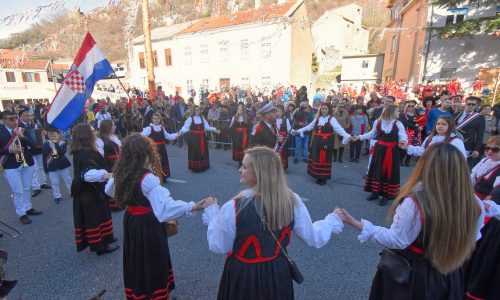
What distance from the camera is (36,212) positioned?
17.7 feet

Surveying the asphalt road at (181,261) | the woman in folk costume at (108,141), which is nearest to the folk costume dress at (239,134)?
the asphalt road at (181,261)

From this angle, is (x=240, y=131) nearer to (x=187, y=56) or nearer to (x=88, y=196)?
(x=88, y=196)

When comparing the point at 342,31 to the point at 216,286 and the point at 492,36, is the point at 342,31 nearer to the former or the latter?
the point at 492,36

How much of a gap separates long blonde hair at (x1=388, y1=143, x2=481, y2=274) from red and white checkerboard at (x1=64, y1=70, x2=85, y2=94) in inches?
198

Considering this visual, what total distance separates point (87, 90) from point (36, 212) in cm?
255

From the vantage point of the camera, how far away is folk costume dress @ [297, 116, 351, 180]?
628 centimetres

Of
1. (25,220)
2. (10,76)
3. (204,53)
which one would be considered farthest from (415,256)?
(10,76)

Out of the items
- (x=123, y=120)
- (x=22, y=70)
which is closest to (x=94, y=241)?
(x=123, y=120)

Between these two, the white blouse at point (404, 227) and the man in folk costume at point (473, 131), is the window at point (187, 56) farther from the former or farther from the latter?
the white blouse at point (404, 227)

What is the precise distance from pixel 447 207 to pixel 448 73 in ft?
59.7

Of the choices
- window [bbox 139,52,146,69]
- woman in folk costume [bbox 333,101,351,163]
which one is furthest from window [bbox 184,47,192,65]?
woman in folk costume [bbox 333,101,351,163]

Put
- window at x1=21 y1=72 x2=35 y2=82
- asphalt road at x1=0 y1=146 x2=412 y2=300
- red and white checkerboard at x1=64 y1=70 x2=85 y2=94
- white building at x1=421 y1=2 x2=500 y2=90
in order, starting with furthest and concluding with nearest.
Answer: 1. window at x1=21 y1=72 x2=35 y2=82
2. white building at x1=421 y1=2 x2=500 y2=90
3. red and white checkerboard at x1=64 y1=70 x2=85 y2=94
4. asphalt road at x1=0 y1=146 x2=412 y2=300

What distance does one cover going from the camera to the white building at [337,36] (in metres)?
29.1

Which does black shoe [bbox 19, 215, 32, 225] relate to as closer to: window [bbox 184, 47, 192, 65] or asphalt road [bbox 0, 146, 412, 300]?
asphalt road [bbox 0, 146, 412, 300]
